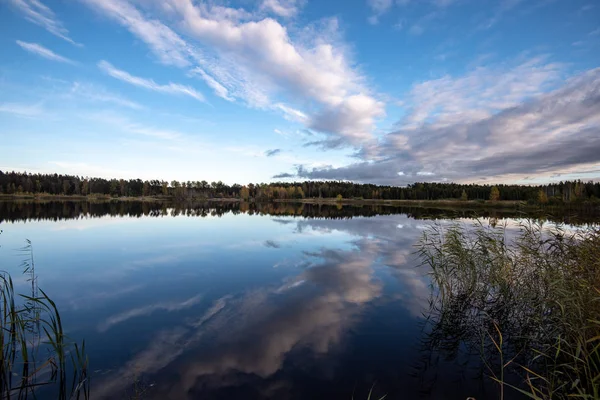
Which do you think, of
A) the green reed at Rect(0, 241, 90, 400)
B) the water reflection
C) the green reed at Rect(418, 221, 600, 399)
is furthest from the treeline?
the green reed at Rect(0, 241, 90, 400)

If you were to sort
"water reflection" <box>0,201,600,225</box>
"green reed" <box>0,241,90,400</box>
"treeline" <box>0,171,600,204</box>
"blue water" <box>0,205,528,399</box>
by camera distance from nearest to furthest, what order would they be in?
1. "green reed" <box>0,241,90,400</box>
2. "blue water" <box>0,205,528,399</box>
3. "water reflection" <box>0,201,600,225</box>
4. "treeline" <box>0,171,600,204</box>

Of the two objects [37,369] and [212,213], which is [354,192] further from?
[37,369]

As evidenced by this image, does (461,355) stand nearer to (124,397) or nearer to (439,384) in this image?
(439,384)

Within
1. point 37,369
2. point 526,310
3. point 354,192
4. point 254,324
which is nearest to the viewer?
point 37,369

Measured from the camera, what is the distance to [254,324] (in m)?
9.23

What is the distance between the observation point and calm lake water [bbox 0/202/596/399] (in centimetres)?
638

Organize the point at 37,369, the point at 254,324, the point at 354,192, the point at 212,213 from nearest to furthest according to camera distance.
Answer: the point at 37,369
the point at 254,324
the point at 212,213
the point at 354,192

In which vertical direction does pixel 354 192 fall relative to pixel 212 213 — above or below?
above

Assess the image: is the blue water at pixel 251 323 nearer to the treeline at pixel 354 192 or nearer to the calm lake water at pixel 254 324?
the calm lake water at pixel 254 324

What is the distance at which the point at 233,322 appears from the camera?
9.38 m

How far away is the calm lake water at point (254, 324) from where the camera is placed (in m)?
6.38

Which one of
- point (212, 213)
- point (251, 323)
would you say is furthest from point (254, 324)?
point (212, 213)

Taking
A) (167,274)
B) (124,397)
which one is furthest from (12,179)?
(124,397)

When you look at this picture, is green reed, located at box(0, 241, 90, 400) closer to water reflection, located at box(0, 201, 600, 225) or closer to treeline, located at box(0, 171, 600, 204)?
water reflection, located at box(0, 201, 600, 225)
